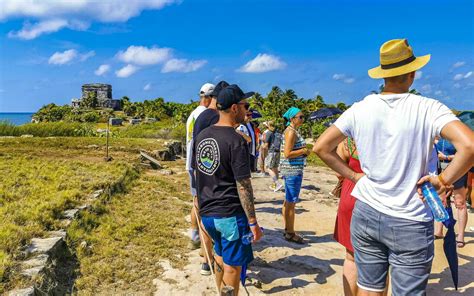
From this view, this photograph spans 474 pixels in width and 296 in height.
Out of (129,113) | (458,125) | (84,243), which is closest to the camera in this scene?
(458,125)

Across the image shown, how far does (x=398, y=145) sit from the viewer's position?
2.12 metres

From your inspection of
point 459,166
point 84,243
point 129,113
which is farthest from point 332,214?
point 129,113

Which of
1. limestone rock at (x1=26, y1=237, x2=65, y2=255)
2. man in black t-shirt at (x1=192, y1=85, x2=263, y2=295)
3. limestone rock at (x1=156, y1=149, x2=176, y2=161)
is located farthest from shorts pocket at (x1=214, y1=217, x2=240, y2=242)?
limestone rock at (x1=156, y1=149, x2=176, y2=161)

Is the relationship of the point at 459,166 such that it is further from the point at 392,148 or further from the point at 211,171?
the point at 211,171

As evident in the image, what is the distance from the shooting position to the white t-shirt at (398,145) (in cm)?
205

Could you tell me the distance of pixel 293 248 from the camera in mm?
5145

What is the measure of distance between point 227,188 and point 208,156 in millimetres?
282

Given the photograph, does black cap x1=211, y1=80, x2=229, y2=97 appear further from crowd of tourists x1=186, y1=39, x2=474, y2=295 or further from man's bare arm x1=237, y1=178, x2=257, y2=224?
man's bare arm x1=237, y1=178, x2=257, y2=224

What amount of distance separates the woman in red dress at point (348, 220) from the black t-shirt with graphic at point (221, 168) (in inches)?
36.5

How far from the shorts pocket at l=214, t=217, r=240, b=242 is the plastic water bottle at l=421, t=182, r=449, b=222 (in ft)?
4.42

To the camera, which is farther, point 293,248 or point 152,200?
point 152,200

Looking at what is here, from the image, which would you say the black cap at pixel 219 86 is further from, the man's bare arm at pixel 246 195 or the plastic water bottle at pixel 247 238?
the plastic water bottle at pixel 247 238

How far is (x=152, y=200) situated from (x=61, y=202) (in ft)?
6.54

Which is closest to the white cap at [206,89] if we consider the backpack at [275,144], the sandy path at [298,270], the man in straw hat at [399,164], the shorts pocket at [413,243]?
the sandy path at [298,270]
